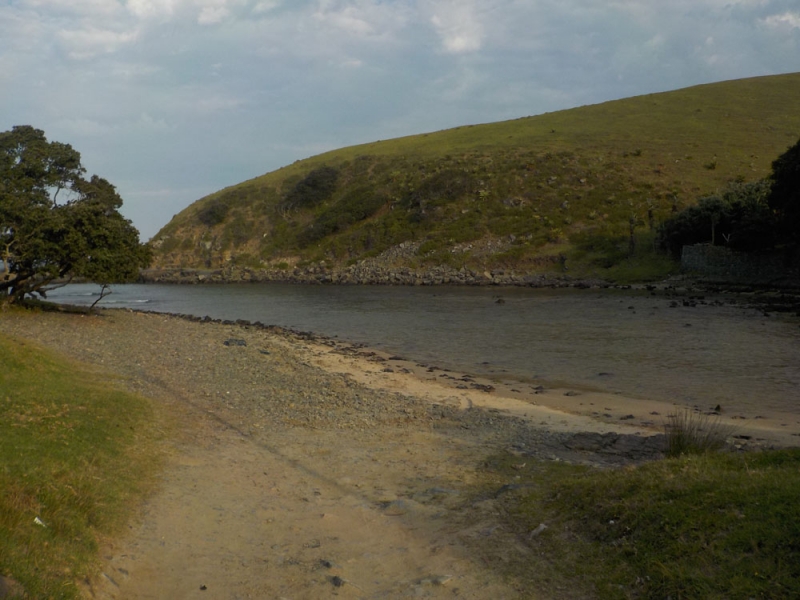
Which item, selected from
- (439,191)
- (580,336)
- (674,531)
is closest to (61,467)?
(674,531)

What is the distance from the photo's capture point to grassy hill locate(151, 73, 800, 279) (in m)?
75.7

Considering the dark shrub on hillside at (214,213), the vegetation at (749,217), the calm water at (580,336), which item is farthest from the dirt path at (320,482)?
the dark shrub on hillside at (214,213)

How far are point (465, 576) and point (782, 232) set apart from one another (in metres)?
54.7

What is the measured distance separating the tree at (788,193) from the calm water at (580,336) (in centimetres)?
1096

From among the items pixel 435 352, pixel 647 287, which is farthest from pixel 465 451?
pixel 647 287

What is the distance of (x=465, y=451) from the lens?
12.1 meters

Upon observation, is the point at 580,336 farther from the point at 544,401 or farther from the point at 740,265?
the point at 740,265

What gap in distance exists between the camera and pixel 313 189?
112 m

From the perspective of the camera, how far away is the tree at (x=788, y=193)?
47.6 metres

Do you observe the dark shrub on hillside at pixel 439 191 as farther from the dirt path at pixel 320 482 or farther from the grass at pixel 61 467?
the grass at pixel 61 467

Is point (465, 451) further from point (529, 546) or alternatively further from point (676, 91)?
point (676, 91)

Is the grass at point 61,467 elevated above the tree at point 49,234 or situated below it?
below

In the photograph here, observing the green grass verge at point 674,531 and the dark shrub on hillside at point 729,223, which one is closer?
the green grass verge at point 674,531

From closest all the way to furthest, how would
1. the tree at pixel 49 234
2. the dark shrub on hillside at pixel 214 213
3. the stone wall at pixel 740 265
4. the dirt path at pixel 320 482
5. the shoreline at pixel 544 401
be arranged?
the dirt path at pixel 320 482, the shoreline at pixel 544 401, the tree at pixel 49 234, the stone wall at pixel 740 265, the dark shrub on hillside at pixel 214 213
